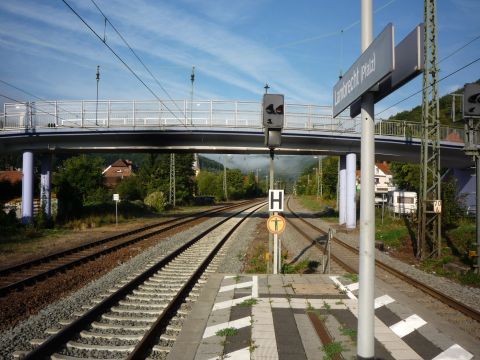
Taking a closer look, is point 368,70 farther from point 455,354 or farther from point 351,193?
point 351,193

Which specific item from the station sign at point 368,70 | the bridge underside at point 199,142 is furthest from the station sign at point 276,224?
the bridge underside at point 199,142

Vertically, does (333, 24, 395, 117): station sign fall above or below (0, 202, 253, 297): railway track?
above

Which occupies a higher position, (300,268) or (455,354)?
(455,354)

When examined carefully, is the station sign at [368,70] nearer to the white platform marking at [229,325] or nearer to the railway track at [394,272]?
the white platform marking at [229,325]

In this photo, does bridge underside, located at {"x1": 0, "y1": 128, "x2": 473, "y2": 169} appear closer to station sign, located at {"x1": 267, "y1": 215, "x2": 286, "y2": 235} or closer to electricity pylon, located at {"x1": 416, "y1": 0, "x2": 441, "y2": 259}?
electricity pylon, located at {"x1": 416, "y1": 0, "x2": 441, "y2": 259}

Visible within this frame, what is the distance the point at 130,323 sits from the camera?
Answer: 730 cm

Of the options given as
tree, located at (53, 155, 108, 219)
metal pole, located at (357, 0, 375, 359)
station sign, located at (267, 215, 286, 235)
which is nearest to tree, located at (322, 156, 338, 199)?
tree, located at (53, 155, 108, 219)

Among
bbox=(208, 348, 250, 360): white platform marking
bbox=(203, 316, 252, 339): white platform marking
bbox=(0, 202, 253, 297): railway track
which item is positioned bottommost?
bbox=(0, 202, 253, 297): railway track

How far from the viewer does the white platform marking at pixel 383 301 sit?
8.23 meters

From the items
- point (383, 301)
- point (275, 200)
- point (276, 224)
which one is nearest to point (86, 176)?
point (275, 200)

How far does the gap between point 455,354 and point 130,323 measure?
4.98m

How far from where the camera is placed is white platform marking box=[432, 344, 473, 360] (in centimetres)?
557

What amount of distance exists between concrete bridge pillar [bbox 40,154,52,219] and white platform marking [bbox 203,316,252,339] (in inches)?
895

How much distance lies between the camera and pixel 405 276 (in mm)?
11328
